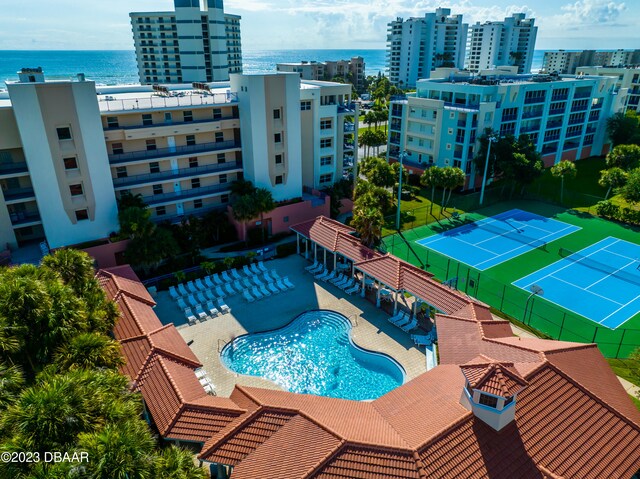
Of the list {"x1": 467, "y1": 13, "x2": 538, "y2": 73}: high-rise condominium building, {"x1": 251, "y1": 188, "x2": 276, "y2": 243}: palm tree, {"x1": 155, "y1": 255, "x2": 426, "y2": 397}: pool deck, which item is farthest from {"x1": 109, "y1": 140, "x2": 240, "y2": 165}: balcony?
{"x1": 467, "y1": 13, "x2": 538, "y2": 73}: high-rise condominium building

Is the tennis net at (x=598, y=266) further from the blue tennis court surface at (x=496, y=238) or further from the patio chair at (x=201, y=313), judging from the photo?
the patio chair at (x=201, y=313)

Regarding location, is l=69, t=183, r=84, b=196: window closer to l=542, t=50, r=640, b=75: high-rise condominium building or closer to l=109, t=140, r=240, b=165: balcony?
l=109, t=140, r=240, b=165: balcony

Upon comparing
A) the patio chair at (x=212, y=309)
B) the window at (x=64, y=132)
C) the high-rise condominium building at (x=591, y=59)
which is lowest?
the patio chair at (x=212, y=309)

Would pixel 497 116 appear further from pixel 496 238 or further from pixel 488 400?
pixel 488 400

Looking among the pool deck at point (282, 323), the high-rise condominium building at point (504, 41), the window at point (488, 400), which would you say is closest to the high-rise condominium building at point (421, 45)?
the high-rise condominium building at point (504, 41)

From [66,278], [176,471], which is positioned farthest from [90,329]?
[176,471]

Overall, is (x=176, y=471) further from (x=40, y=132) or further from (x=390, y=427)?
(x=40, y=132)
